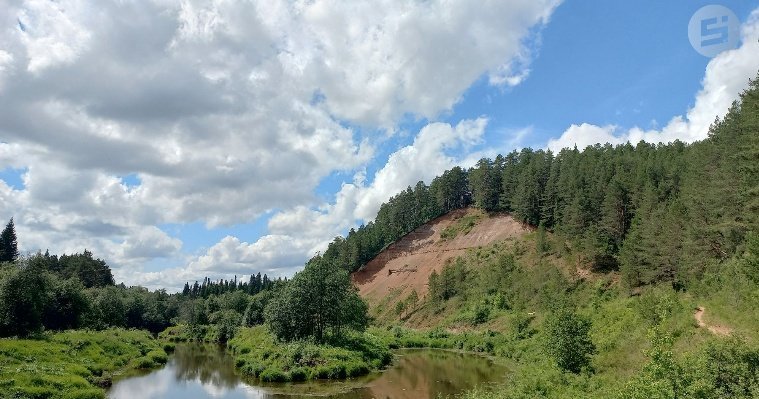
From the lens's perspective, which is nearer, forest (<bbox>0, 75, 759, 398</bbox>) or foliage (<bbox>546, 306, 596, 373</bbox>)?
forest (<bbox>0, 75, 759, 398</bbox>)

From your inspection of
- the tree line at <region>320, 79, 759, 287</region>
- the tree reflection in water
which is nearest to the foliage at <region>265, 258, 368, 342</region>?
the tree reflection in water

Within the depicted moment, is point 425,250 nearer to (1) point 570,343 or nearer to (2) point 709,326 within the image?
(1) point 570,343

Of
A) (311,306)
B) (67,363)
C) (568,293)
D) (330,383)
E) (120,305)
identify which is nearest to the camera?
(67,363)

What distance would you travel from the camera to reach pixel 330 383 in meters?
43.1

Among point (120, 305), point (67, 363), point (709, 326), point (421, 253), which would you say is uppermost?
point (421, 253)

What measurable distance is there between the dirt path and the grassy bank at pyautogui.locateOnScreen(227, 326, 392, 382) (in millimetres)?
29844

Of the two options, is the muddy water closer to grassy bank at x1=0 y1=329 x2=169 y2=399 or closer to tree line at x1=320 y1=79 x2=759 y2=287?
grassy bank at x1=0 y1=329 x2=169 y2=399

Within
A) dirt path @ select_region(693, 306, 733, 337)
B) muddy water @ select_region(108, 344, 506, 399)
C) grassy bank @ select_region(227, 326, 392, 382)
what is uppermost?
dirt path @ select_region(693, 306, 733, 337)

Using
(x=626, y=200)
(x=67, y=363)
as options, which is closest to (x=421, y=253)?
(x=626, y=200)

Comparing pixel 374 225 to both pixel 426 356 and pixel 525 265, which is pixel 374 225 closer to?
pixel 525 265

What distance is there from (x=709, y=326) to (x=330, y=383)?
29759mm

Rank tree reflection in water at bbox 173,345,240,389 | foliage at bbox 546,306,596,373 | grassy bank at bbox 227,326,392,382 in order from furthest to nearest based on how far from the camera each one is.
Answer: tree reflection in water at bbox 173,345,240,389 → grassy bank at bbox 227,326,392,382 → foliage at bbox 546,306,596,373

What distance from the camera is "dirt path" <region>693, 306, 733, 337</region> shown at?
28.6m

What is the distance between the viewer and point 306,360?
47.4 m
